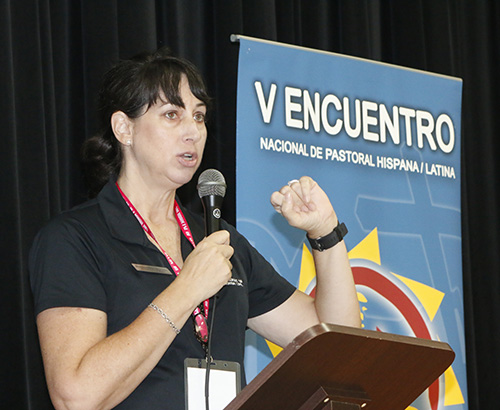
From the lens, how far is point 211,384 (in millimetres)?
1729

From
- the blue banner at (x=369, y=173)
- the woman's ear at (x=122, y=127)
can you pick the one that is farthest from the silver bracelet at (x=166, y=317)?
the blue banner at (x=369, y=173)

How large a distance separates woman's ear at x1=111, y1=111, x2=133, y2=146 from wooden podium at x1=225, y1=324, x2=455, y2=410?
94 cm

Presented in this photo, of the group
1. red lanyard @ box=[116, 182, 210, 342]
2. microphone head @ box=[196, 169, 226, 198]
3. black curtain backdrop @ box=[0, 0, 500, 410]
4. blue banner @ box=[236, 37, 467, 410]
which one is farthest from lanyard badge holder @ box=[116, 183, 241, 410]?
black curtain backdrop @ box=[0, 0, 500, 410]

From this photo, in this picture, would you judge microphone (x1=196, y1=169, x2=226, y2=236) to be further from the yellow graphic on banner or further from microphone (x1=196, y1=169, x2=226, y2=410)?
the yellow graphic on banner

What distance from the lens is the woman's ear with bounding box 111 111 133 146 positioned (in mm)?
1970

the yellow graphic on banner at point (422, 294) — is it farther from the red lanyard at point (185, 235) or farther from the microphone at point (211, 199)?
the microphone at point (211, 199)

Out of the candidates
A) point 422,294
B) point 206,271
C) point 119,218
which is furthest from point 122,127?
point 422,294

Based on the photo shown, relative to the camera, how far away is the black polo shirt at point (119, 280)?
5.42ft

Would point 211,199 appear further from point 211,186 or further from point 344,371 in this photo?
point 344,371

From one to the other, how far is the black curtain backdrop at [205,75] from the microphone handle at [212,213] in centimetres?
106

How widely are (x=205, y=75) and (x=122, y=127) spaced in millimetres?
1282

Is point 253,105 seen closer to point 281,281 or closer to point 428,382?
point 281,281

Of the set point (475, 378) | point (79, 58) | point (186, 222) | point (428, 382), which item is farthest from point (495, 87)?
point (428, 382)

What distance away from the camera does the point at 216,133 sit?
3.21 m
